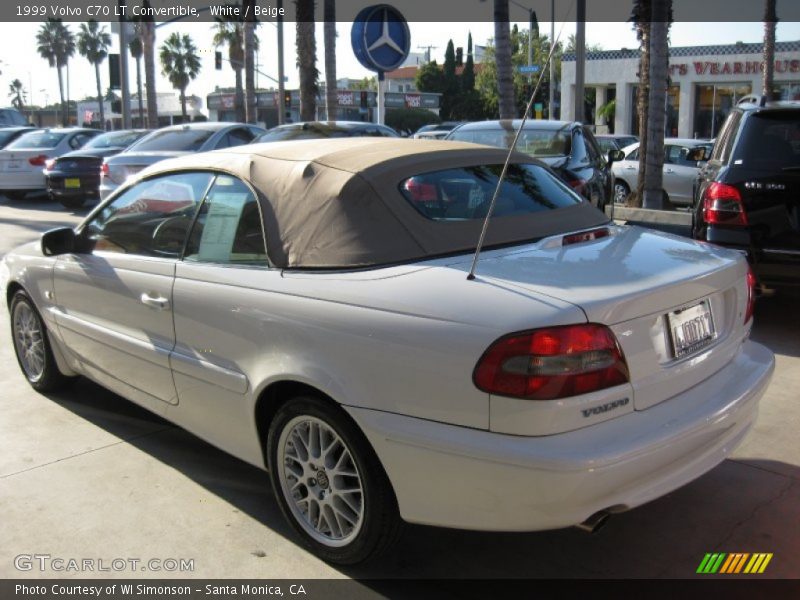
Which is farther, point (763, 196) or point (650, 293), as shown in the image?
point (763, 196)

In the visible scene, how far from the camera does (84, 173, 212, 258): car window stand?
3.92 m

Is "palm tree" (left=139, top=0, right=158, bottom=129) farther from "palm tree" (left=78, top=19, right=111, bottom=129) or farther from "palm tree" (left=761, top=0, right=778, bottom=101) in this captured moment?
"palm tree" (left=78, top=19, right=111, bottom=129)

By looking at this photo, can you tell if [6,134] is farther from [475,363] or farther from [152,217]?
[475,363]

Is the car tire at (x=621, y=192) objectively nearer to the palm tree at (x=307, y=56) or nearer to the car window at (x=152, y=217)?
the palm tree at (x=307, y=56)

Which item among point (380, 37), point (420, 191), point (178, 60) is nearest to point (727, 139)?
point (420, 191)

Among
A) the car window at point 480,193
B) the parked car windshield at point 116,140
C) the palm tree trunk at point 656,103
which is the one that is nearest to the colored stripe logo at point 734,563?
the car window at point 480,193

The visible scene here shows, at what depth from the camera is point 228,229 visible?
3668 mm

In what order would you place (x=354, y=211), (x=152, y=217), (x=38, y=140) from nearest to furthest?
1. (x=354, y=211)
2. (x=152, y=217)
3. (x=38, y=140)

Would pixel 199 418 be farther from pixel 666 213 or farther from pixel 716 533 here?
pixel 666 213

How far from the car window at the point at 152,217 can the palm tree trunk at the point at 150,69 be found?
29767 millimetres

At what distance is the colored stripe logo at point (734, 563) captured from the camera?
10.4ft

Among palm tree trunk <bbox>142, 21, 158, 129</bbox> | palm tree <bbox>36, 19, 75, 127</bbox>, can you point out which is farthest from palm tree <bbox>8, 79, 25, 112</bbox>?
palm tree trunk <bbox>142, 21, 158, 129</bbox>

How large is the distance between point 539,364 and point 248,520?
1700 millimetres

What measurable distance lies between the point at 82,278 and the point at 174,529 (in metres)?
1.61
